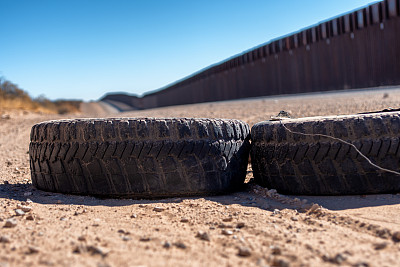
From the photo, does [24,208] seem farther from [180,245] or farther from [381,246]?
[381,246]

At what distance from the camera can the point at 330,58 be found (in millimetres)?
12945

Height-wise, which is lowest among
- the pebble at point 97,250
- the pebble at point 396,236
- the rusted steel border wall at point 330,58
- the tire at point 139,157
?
the pebble at point 396,236

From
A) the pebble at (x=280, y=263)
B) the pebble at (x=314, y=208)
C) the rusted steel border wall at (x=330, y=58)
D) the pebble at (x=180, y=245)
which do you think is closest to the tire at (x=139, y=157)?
the pebble at (x=314, y=208)

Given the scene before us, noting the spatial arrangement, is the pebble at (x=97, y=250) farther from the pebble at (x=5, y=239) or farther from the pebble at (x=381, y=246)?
the pebble at (x=381, y=246)

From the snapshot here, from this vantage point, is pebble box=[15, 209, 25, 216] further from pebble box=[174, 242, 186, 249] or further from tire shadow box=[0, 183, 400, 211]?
pebble box=[174, 242, 186, 249]

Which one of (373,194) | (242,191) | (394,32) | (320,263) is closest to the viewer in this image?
(320,263)

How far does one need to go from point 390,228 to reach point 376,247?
0.32 meters

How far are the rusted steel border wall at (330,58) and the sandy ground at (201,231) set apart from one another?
9.30 m

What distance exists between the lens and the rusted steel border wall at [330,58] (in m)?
10.5

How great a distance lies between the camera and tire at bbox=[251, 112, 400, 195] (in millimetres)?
2746

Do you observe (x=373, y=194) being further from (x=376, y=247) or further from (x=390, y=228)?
(x=376, y=247)

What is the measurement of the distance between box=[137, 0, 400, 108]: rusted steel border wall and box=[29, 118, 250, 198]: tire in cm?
922

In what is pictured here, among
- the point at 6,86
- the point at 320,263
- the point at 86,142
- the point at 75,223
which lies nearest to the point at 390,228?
the point at 320,263

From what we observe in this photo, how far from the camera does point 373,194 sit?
2.80 m
